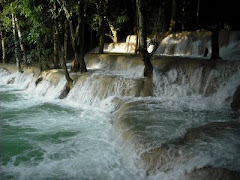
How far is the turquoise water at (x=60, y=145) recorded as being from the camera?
18.1ft

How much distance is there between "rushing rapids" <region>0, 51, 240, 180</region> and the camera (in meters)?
5.22

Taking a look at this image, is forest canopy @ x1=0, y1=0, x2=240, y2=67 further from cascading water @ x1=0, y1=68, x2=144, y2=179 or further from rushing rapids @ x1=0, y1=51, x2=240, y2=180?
cascading water @ x1=0, y1=68, x2=144, y2=179

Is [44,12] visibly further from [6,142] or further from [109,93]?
[6,142]

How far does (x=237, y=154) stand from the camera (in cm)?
500

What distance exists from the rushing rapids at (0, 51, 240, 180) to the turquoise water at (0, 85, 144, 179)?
0.02m

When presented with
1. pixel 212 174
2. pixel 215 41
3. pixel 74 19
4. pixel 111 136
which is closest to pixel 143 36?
pixel 215 41

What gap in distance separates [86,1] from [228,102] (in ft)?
25.6

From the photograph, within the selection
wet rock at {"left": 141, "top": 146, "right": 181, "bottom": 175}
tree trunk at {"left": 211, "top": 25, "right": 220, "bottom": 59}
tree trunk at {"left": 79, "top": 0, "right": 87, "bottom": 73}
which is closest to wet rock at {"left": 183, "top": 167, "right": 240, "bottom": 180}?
wet rock at {"left": 141, "top": 146, "right": 181, "bottom": 175}

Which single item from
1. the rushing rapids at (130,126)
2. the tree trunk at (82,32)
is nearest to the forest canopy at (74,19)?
the tree trunk at (82,32)

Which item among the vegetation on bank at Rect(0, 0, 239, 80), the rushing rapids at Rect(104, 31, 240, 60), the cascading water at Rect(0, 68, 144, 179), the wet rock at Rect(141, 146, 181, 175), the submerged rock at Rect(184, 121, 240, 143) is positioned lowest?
the cascading water at Rect(0, 68, 144, 179)

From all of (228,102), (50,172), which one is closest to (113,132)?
(50,172)

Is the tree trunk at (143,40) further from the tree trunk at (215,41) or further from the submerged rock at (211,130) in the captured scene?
the submerged rock at (211,130)

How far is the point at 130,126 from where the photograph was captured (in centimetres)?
671

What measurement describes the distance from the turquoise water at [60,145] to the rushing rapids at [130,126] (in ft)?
0.07
